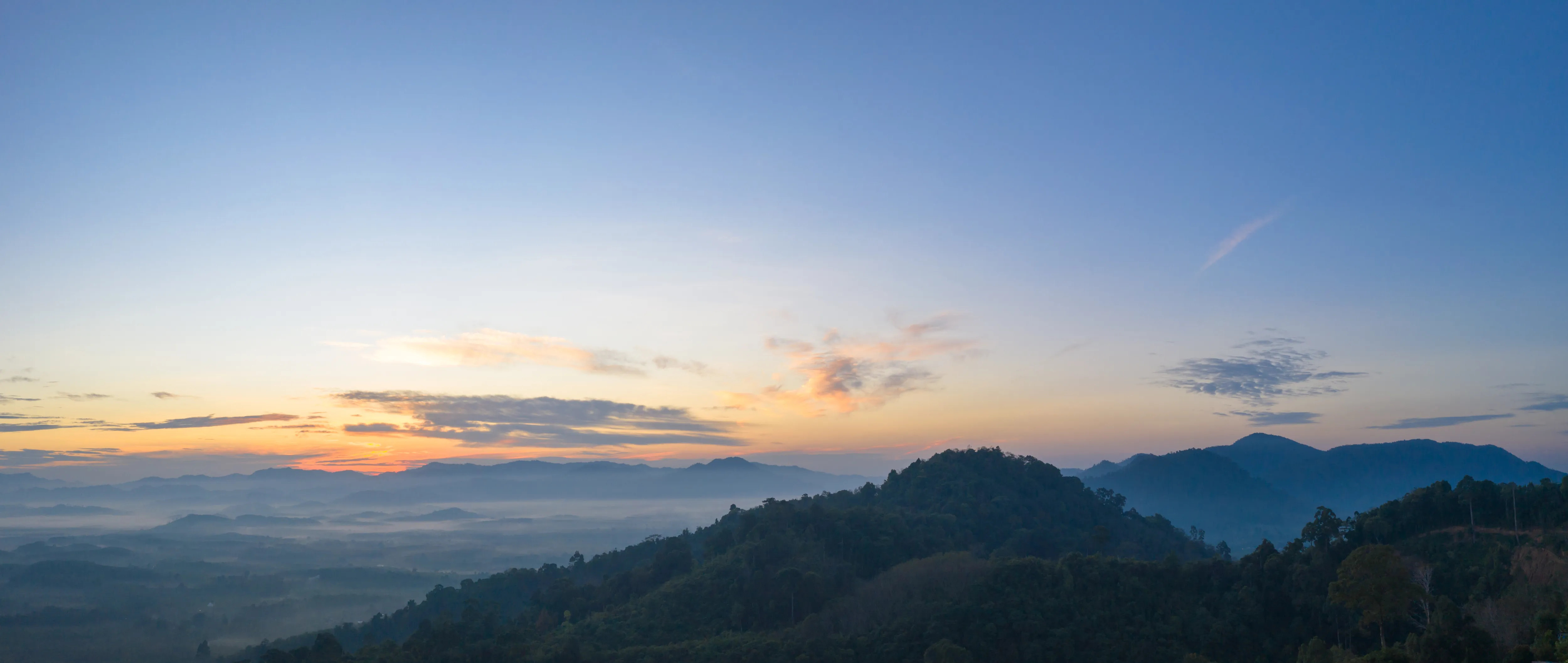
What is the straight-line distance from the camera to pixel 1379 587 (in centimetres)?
4012

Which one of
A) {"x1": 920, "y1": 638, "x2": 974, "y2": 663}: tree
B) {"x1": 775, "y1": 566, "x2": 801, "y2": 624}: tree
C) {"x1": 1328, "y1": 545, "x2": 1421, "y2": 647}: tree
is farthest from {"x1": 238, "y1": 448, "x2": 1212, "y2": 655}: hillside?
{"x1": 1328, "y1": 545, "x2": 1421, "y2": 647}: tree

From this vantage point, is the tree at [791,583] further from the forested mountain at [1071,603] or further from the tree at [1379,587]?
the tree at [1379,587]

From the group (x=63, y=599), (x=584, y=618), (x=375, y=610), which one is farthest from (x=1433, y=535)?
(x=63, y=599)

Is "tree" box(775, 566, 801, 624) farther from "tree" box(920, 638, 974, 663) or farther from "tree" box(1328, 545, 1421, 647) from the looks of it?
"tree" box(1328, 545, 1421, 647)

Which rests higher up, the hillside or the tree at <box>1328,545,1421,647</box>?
the tree at <box>1328,545,1421,647</box>

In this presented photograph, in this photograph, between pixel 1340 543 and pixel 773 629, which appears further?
pixel 773 629

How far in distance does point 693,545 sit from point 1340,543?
6698 cm

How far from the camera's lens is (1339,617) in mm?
Answer: 47594

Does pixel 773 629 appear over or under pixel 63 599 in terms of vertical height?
over

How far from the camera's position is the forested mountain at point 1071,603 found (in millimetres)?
40656

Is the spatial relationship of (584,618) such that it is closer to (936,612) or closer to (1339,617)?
(936,612)

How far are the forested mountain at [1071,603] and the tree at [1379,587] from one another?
0.32ft

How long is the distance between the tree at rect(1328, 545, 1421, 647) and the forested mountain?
0.10m

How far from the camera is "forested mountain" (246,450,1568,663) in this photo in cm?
4066
